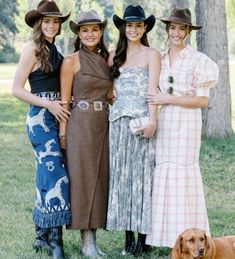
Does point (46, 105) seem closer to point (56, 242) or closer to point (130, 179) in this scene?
point (130, 179)

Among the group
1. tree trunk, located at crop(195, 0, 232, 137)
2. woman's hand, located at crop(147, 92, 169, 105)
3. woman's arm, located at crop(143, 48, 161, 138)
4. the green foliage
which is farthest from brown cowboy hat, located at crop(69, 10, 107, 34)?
the green foliage

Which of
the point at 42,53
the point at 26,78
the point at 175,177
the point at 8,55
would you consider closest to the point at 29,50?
the point at 42,53

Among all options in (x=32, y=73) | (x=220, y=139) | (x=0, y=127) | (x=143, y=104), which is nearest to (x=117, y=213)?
(x=143, y=104)

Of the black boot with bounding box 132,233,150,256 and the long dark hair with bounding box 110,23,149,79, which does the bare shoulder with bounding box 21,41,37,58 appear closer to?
the long dark hair with bounding box 110,23,149,79

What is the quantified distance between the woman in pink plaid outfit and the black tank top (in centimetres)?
80

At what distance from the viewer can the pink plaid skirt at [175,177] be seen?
5363mm

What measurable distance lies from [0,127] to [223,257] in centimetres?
1014

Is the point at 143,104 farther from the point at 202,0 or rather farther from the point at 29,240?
the point at 202,0

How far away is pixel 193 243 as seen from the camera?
4.77 meters

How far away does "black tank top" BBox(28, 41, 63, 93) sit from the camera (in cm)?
539

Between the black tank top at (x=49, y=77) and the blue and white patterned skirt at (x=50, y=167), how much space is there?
0.17 ft

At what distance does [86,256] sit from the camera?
5.62m

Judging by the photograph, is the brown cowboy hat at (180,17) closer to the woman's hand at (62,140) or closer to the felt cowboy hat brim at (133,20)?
the felt cowboy hat brim at (133,20)

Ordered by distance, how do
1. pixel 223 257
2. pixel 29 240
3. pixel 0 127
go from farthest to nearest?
pixel 0 127, pixel 29 240, pixel 223 257
